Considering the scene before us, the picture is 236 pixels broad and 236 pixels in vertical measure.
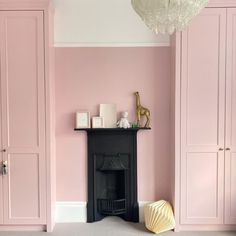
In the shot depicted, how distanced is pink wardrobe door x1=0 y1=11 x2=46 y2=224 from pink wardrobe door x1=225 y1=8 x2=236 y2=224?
190 cm

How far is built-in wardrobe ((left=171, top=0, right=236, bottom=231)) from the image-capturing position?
3246 millimetres

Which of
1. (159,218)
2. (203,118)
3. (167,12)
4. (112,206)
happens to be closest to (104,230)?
(112,206)

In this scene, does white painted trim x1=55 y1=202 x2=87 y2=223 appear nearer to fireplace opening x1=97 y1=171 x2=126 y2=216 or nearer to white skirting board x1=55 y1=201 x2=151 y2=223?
white skirting board x1=55 y1=201 x2=151 y2=223

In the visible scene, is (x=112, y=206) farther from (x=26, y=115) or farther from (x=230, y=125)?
(x=230, y=125)

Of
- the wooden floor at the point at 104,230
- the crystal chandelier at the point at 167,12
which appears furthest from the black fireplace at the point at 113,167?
the crystal chandelier at the point at 167,12

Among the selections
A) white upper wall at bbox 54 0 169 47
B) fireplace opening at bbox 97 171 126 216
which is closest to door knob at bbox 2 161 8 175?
fireplace opening at bbox 97 171 126 216

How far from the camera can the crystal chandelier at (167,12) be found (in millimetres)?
1840

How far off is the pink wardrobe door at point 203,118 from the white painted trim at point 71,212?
111 cm

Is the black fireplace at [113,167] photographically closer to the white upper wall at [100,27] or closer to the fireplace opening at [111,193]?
the fireplace opening at [111,193]

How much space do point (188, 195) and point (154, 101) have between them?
109 cm

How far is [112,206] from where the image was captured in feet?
11.9

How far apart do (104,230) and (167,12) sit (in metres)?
2.42

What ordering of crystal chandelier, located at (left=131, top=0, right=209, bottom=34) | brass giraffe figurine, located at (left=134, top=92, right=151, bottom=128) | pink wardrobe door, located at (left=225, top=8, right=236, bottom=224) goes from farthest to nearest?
1. brass giraffe figurine, located at (left=134, top=92, right=151, bottom=128)
2. pink wardrobe door, located at (left=225, top=8, right=236, bottom=224)
3. crystal chandelier, located at (left=131, top=0, right=209, bottom=34)

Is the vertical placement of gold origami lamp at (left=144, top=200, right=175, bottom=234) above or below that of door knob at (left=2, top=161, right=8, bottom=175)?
below
